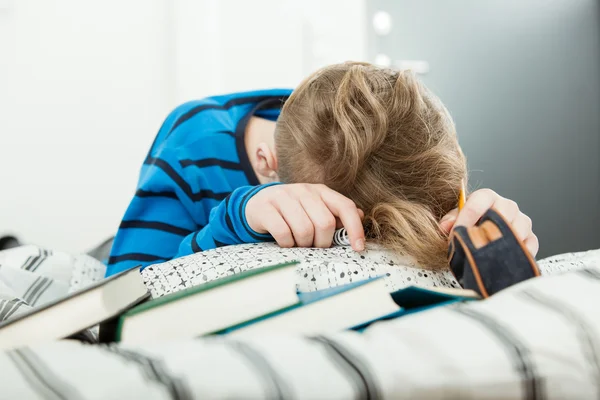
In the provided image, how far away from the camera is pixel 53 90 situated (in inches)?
71.2

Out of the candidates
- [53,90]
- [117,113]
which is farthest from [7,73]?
[117,113]

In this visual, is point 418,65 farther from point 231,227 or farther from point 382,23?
point 231,227

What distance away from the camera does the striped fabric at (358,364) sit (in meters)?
0.27

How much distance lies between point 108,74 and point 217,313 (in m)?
1.74

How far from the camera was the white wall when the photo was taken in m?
1.74

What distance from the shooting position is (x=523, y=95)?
2.19 m

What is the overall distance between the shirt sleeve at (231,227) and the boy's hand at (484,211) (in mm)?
210

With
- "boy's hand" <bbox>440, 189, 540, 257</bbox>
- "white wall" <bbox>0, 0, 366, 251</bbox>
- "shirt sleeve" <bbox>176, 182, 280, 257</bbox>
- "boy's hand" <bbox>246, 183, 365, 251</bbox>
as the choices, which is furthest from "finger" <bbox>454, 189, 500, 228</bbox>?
"white wall" <bbox>0, 0, 366, 251</bbox>

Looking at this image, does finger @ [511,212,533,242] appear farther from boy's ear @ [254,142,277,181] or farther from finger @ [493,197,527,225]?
boy's ear @ [254,142,277,181]

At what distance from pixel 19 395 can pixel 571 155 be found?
7.25 feet

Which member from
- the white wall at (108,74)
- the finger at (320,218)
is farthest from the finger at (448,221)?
the white wall at (108,74)

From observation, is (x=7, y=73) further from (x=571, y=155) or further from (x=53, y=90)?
(x=571, y=155)

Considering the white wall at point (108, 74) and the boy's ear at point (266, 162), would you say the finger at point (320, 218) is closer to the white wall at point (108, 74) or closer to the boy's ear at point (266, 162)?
the boy's ear at point (266, 162)

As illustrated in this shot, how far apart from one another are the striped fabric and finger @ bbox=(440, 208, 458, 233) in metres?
0.30
